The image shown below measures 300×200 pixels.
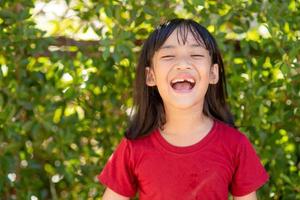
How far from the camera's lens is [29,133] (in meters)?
3.14

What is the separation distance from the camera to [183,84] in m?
2.45

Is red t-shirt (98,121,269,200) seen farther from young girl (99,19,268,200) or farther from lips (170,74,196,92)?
lips (170,74,196,92)

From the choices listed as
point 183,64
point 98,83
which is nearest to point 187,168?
point 183,64

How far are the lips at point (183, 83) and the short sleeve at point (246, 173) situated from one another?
0.27 meters

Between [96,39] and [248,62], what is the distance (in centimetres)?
65

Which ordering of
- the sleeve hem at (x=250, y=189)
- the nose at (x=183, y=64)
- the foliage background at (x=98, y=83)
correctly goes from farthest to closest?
the foliage background at (x=98, y=83) → the sleeve hem at (x=250, y=189) → the nose at (x=183, y=64)

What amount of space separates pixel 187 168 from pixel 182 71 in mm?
317

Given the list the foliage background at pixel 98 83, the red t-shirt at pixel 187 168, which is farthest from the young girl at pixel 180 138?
the foliage background at pixel 98 83

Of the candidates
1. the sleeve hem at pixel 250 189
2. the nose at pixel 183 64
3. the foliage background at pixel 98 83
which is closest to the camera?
the nose at pixel 183 64

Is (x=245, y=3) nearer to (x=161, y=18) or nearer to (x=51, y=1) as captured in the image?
(x=161, y=18)

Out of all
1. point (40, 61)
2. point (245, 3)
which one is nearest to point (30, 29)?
point (40, 61)

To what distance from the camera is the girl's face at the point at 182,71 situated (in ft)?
7.92

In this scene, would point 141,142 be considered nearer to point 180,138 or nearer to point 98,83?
point 180,138

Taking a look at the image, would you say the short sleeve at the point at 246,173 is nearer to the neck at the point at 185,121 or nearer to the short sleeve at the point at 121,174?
the neck at the point at 185,121
